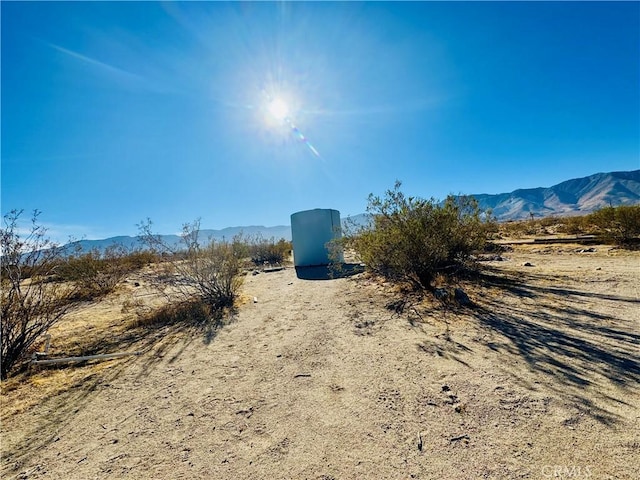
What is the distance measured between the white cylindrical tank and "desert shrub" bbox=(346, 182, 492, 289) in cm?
586

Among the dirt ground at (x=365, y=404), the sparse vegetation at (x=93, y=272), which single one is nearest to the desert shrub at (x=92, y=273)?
the sparse vegetation at (x=93, y=272)

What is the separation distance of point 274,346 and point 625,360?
3825mm

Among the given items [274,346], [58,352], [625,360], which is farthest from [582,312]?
[58,352]

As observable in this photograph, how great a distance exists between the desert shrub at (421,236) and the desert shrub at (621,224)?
737 centimetres

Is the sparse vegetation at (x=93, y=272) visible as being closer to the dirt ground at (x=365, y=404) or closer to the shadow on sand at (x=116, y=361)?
the shadow on sand at (x=116, y=361)

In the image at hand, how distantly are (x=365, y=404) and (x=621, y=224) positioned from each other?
1300 centimetres

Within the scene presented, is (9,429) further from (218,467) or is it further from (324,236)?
(324,236)

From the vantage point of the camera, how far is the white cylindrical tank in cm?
1241

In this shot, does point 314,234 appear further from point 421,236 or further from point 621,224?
point 621,224

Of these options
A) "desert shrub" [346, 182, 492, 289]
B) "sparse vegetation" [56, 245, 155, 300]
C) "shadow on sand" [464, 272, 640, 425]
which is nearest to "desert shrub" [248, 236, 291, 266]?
"sparse vegetation" [56, 245, 155, 300]

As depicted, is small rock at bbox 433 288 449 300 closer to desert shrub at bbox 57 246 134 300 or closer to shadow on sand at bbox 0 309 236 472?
shadow on sand at bbox 0 309 236 472

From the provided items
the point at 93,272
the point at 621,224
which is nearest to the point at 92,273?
the point at 93,272

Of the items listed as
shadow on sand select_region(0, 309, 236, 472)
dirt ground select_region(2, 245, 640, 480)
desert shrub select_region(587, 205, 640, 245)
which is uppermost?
desert shrub select_region(587, 205, 640, 245)

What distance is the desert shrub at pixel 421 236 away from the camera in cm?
556
